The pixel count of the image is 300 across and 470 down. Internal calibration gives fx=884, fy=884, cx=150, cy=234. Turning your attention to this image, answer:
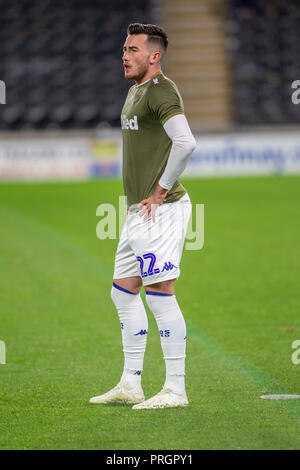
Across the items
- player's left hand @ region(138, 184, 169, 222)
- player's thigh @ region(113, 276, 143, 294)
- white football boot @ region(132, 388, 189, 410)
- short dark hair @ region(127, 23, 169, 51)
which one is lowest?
white football boot @ region(132, 388, 189, 410)

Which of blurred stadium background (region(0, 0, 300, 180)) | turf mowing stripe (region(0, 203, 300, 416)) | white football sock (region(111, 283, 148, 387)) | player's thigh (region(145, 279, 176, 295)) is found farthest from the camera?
blurred stadium background (region(0, 0, 300, 180))

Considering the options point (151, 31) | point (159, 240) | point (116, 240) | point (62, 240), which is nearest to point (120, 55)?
point (116, 240)

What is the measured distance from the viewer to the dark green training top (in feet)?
15.9

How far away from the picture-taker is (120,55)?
1222 inches

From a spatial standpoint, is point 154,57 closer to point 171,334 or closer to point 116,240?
point 171,334

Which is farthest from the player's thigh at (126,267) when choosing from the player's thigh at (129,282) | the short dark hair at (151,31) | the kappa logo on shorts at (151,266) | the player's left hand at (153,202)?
the short dark hair at (151,31)

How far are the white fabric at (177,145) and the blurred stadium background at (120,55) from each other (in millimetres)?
23699

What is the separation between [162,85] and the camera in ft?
16.0

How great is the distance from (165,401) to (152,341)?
2268mm

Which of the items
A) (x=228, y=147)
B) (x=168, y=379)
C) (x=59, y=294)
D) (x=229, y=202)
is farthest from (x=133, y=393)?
(x=228, y=147)

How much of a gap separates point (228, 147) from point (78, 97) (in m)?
6.82

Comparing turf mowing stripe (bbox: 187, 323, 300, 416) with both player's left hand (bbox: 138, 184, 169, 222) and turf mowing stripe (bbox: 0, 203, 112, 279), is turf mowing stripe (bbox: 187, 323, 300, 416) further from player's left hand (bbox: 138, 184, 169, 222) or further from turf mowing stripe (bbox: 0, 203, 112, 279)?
turf mowing stripe (bbox: 0, 203, 112, 279)

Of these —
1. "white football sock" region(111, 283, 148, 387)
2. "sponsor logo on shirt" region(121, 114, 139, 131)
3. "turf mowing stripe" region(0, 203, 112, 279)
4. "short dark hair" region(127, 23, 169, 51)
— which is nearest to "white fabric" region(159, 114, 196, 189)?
"sponsor logo on shirt" region(121, 114, 139, 131)

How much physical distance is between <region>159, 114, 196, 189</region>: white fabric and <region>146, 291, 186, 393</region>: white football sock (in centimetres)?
70
